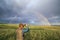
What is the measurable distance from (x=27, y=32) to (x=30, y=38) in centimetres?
11

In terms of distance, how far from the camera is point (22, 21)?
2244 mm

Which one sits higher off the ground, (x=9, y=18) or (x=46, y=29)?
(x=9, y=18)

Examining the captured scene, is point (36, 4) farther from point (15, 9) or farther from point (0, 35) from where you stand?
point (0, 35)

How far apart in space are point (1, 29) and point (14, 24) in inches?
9.3

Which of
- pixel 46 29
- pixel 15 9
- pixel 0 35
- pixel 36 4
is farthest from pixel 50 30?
pixel 0 35

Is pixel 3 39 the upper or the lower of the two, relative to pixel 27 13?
lower

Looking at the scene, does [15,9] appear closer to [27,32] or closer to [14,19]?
[14,19]

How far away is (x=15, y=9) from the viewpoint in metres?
2.26

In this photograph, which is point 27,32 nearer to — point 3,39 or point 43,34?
point 43,34

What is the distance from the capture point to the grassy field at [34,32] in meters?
2.19

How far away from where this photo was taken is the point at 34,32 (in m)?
2.21

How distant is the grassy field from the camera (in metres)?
2.19

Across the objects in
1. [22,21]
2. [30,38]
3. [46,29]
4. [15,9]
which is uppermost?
[15,9]

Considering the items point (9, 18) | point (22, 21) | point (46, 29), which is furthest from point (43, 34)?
point (9, 18)
